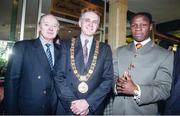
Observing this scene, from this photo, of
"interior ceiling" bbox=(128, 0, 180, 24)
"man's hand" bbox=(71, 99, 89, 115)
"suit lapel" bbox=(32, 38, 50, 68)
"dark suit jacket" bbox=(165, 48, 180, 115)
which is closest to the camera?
"man's hand" bbox=(71, 99, 89, 115)

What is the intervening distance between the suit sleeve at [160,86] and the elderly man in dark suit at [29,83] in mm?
892

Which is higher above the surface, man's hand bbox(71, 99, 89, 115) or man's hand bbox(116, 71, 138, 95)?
man's hand bbox(116, 71, 138, 95)

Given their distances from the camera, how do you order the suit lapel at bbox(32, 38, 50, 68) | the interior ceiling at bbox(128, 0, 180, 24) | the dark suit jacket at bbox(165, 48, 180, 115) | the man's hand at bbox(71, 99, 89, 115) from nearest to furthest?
the man's hand at bbox(71, 99, 89, 115)
the dark suit jacket at bbox(165, 48, 180, 115)
the suit lapel at bbox(32, 38, 50, 68)
the interior ceiling at bbox(128, 0, 180, 24)

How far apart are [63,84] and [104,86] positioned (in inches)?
15.4

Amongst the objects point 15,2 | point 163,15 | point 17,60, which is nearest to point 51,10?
point 15,2

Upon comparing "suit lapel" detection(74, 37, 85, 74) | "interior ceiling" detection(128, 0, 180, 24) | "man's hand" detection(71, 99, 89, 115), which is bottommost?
"man's hand" detection(71, 99, 89, 115)

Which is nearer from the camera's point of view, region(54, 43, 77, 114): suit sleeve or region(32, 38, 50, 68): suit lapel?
region(54, 43, 77, 114): suit sleeve

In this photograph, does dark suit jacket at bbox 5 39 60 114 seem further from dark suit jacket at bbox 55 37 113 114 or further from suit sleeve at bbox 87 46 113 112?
suit sleeve at bbox 87 46 113 112

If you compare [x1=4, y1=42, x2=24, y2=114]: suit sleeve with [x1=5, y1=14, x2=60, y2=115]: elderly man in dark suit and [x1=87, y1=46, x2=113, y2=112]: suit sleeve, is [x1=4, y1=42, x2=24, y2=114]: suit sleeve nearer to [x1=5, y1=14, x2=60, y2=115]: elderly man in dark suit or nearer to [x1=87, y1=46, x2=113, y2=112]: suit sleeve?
[x1=5, y1=14, x2=60, y2=115]: elderly man in dark suit

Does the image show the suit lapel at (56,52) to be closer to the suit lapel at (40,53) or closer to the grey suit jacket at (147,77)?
the suit lapel at (40,53)

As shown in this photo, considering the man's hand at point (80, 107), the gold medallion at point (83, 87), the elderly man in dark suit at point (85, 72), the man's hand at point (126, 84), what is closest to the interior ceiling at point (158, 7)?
the elderly man in dark suit at point (85, 72)

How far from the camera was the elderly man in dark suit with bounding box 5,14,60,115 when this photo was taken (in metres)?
2.29

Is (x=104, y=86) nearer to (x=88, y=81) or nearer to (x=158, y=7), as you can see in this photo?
(x=88, y=81)

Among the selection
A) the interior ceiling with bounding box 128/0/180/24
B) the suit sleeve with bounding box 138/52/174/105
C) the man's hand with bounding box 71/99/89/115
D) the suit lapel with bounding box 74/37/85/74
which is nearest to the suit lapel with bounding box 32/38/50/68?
the suit lapel with bounding box 74/37/85/74
